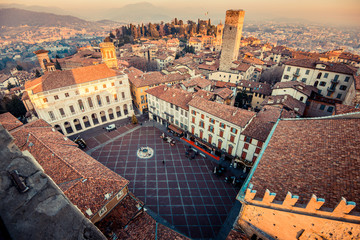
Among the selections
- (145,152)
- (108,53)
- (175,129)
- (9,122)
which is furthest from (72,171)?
(108,53)

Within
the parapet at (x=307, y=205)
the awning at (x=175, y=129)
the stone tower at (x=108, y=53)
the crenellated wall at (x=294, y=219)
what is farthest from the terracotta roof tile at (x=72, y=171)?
the stone tower at (x=108, y=53)

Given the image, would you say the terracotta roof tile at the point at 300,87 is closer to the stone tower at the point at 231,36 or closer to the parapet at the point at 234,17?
the stone tower at the point at 231,36

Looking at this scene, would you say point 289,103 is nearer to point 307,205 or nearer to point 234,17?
point 307,205

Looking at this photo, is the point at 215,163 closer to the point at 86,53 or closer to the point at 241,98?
the point at 241,98

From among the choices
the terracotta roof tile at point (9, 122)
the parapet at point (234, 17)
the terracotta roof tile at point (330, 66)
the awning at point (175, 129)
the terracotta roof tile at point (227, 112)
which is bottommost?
the awning at point (175, 129)

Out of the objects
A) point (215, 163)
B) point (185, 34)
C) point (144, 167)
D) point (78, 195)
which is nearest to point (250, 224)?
point (78, 195)

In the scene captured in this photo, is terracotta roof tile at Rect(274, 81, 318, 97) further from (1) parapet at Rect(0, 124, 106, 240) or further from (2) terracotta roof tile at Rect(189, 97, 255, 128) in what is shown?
(1) parapet at Rect(0, 124, 106, 240)

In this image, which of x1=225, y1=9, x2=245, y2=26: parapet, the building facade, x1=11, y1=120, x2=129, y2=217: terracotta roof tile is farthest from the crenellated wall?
x1=225, y1=9, x2=245, y2=26: parapet
